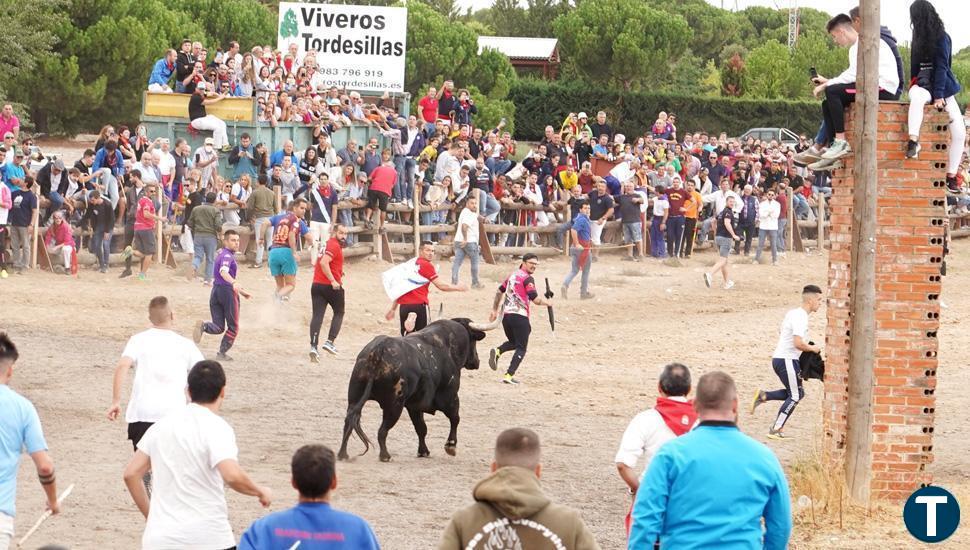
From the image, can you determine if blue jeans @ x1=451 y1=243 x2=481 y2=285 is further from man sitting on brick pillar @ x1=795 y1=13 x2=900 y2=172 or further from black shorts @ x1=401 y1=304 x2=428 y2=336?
man sitting on brick pillar @ x1=795 y1=13 x2=900 y2=172

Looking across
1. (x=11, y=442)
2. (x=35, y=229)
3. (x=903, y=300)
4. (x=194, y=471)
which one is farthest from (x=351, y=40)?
(x=194, y=471)

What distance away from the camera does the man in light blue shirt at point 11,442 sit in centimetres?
763

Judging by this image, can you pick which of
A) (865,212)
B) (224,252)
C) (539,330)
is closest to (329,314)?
(539,330)

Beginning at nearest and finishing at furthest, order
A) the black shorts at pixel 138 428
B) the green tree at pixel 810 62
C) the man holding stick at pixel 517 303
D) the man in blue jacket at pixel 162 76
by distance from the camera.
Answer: the black shorts at pixel 138 428 < the man holding stick at pixel 517 303 < the man in blue jacket at pixel 162 76 < the green tree at pixel 810 62

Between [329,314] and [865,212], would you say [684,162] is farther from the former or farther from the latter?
[865,212]

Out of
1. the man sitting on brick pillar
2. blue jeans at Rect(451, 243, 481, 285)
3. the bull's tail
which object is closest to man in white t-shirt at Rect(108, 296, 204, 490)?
the bull's tail

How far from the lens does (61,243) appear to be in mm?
24422

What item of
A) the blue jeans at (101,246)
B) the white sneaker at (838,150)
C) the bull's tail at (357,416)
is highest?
the white sneaker at (838,150)

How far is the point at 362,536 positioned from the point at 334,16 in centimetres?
2940

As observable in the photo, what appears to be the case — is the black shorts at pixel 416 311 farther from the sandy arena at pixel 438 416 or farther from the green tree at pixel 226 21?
the green tree at pixel 226 21

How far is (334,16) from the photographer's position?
34281mm

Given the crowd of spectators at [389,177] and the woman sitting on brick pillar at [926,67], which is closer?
the woman sitting on brick pillar at [926,67]

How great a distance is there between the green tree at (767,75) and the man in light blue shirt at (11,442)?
62065 millimetres

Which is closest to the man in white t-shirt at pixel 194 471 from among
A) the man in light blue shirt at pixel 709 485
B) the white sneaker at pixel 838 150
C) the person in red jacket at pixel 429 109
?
the man in light blue shirt at pixel 709 485
